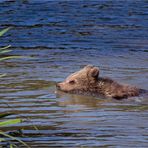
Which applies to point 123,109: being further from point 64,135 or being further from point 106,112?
point 64,135

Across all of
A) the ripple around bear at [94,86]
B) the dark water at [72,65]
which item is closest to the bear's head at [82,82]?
the ripple around bear at [94,86]

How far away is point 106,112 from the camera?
9.47 m

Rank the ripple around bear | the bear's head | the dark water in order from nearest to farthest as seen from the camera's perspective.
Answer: the dark water < the ripple around bear < the bear's head

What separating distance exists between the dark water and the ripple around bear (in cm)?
24

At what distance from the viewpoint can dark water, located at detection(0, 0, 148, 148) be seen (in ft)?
26.5

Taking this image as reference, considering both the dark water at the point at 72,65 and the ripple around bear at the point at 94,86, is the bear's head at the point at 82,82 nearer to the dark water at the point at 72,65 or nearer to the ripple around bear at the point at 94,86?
the ripple around bear at the point at 94,86

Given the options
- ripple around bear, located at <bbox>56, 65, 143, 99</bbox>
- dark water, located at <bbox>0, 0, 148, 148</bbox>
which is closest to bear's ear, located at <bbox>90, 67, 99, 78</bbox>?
ripple around bear, located at <bbox>56, 65, 143, 99</bbox>

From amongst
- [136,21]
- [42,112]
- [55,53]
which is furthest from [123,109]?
[136,21]

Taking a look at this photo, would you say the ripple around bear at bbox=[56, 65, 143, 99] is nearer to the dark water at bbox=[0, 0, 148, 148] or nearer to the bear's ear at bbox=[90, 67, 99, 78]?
the bear's ear at bbox=[90, 67, 99, 78]

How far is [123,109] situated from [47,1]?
1151cm

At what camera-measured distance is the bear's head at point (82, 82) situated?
36.8 feet

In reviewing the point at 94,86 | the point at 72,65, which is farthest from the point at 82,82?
the point at 72,65

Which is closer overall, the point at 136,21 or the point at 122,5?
the point at 136,21

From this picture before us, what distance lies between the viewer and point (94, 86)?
37.0 ft
